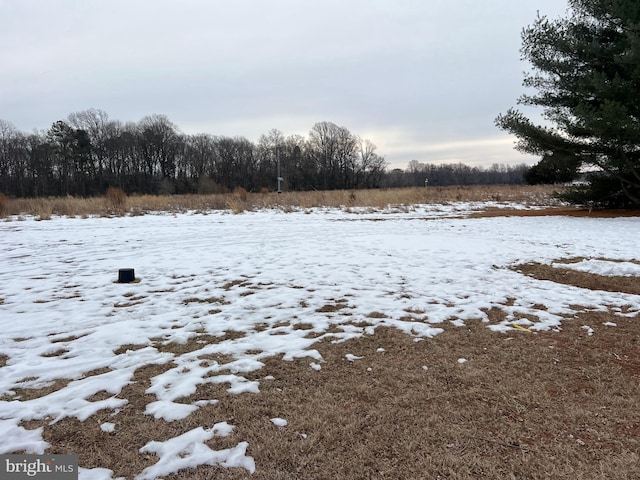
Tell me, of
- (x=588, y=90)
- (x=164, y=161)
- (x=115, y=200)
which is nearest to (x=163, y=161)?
(x=164, y=161)

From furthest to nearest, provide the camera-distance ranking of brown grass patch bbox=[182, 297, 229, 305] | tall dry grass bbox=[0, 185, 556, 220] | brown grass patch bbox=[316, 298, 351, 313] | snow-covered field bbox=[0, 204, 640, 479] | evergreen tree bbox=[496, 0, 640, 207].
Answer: tall dry grass bbox=[0, 185, 556, 220]
evergreen tree bbox=[496, 0, 640, 207]
brown grass patch bbox=[182, 297, 229, 305]
brown grass patch bbox=[316, 298, 351, 313]
snow-covered field bbox=[0, 204, 640, 479]

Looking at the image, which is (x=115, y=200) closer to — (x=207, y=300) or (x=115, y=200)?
(x=115, y=200)

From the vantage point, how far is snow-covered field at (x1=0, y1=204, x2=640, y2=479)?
8.83 ft

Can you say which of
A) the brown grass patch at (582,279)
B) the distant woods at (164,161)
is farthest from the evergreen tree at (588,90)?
the distant woods at (164,161)

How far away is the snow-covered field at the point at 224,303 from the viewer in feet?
8.83

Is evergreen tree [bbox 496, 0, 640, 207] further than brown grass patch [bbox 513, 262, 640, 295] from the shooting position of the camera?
Yes

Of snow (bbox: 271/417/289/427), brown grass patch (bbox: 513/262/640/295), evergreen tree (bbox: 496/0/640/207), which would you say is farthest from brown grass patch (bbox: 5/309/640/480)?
evergreen tree (bbox: 496/0/640/207)

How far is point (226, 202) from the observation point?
2238 cm

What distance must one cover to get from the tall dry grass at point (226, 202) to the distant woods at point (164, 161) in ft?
85.4

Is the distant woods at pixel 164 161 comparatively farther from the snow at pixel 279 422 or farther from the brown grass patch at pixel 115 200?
the snow at pixel 279 422

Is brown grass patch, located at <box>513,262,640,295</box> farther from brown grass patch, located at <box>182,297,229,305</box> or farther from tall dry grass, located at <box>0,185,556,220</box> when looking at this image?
tall dry grass, located at <box>0,185,556,220</box>

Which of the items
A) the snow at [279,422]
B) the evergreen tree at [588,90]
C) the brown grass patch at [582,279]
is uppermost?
the evergreen tree at [588,90]

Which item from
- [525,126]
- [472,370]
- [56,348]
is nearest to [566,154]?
[525,126]

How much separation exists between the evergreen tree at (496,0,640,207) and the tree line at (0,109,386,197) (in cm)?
3647
